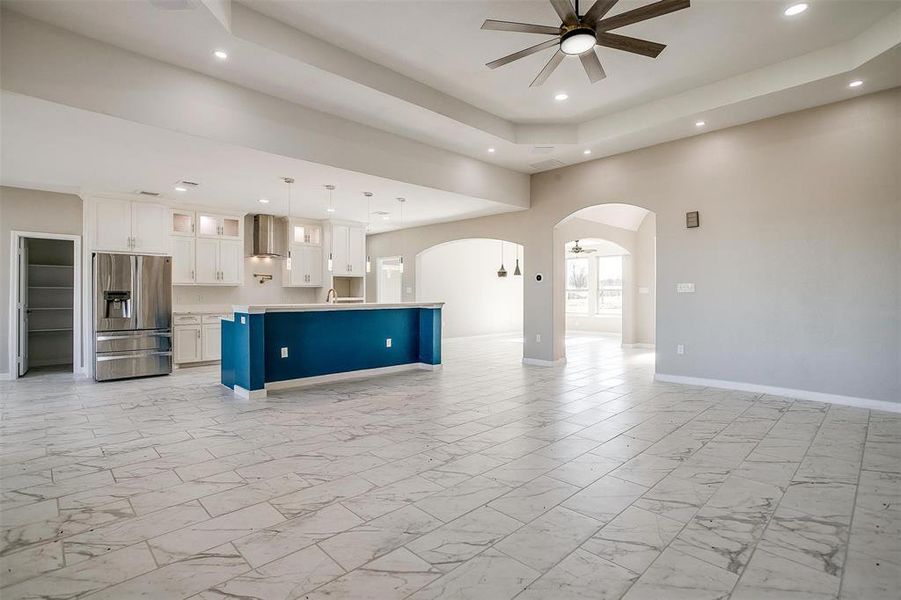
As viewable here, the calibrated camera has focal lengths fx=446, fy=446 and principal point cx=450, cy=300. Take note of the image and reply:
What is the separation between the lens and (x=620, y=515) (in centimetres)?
238

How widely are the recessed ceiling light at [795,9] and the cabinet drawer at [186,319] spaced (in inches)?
324

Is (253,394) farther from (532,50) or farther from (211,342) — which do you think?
(532,50)

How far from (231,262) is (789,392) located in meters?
8.46

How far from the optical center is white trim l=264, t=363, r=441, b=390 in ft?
18.1

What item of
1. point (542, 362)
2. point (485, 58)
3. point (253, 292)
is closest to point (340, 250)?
point (253, 292)

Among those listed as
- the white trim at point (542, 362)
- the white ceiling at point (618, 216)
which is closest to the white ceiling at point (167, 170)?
the white ceiling at point (618, 216)

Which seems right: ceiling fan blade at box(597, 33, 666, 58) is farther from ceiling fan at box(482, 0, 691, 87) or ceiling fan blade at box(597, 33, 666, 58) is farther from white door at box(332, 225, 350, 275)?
white door at box(332, 225, 350, 275)

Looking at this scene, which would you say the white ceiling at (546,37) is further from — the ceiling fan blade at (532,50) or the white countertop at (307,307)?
the white countertop at (307,307)

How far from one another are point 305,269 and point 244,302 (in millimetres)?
1311

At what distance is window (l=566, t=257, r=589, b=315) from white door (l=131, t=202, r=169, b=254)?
1034 cm

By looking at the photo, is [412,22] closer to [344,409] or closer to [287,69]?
[287,69]

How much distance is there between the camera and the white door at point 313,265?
903cm

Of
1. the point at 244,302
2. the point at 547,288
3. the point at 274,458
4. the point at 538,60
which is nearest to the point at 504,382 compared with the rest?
the point at 547,288

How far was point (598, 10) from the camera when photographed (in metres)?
2.99
